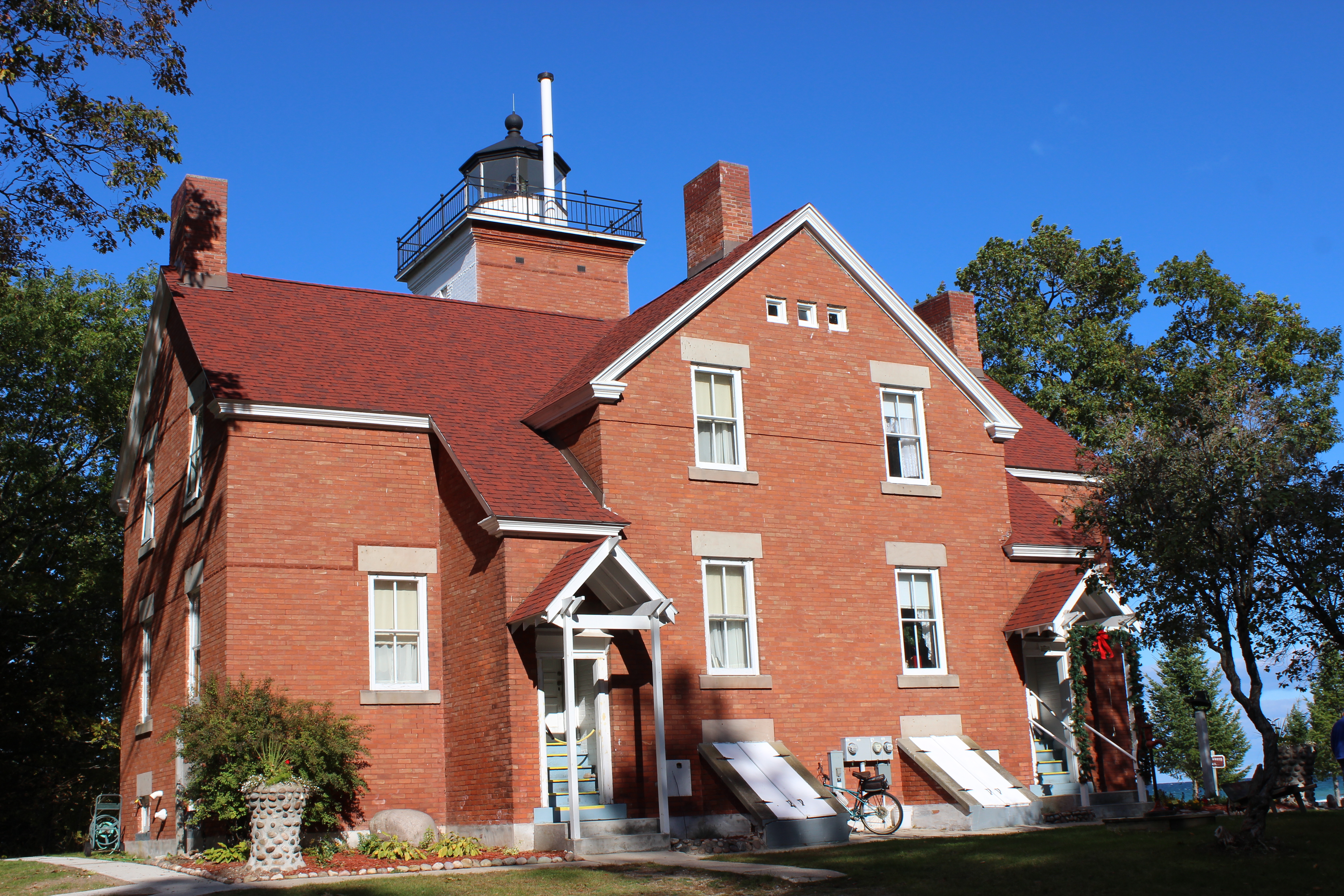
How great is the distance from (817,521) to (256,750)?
9400 millimetres

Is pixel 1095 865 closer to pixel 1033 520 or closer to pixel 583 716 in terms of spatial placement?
pixel 583 716

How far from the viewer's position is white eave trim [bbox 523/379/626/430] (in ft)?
62.1

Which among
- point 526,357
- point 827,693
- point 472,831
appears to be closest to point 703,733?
point 827,693

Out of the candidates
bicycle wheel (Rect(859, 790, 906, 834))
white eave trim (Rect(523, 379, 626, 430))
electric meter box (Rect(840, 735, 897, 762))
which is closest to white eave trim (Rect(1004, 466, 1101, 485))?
electric meter box (Rect(840, 735, 897, 762))

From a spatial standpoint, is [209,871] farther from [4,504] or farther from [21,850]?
[21,850]

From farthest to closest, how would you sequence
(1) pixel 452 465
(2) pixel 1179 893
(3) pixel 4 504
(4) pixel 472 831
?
(3) pixel 4 504, (1) pixel 452 465, (4) pixel 472 831, (2) pixel 1179 893

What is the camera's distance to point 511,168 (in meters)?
35.9

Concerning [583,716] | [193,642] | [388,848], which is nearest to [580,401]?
[583,716]

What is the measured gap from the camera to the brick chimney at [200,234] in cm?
2219

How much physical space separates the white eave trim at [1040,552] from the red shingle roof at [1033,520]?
51 mm

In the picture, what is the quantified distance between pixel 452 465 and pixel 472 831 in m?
5.55

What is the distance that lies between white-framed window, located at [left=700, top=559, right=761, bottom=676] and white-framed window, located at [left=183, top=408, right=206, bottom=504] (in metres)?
8.36

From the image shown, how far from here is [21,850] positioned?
37156 millimetres

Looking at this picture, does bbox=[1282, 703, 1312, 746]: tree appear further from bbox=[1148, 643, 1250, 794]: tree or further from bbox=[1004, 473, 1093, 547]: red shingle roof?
bbox=[1004, 473, 1093, 547]: red shingle roof
